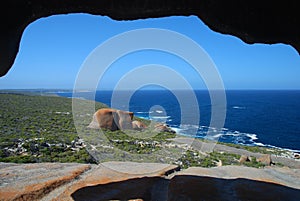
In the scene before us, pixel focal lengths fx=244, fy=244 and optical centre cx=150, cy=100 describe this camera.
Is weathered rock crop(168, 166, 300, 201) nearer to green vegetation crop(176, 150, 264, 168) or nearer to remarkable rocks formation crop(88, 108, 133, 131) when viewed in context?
green vegetation crop(176, 150, 264, 168)

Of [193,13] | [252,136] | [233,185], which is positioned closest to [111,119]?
[233,185]

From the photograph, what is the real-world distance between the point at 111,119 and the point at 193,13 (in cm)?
2417

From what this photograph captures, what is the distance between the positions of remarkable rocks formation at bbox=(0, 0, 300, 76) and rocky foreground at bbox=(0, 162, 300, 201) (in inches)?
57.6

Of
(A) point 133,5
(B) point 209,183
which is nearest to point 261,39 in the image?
(A) point 133,5

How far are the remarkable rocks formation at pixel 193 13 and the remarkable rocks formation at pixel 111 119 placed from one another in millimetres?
22594

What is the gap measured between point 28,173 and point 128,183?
1331 mm

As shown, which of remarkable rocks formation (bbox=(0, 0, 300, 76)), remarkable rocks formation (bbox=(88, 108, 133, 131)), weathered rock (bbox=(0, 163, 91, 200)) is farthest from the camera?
remarkable rocks formation (bbox=(88, 108, 133, 131))

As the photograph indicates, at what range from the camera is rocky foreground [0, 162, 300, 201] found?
2.54m

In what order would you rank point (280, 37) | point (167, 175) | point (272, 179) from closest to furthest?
point (280, 37)
point (272, 179)
point (167, 175)

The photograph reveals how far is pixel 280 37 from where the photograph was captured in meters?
2.45

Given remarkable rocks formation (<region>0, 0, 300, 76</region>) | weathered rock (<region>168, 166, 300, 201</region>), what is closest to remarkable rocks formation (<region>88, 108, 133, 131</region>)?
weathered rock (<region>168, 166, 300, 201</region>)

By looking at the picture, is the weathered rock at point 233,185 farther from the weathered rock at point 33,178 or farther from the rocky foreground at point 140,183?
the weathered rock at point 33,178

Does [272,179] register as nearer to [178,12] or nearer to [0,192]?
[178,12]

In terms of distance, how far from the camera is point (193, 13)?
8.36ft
